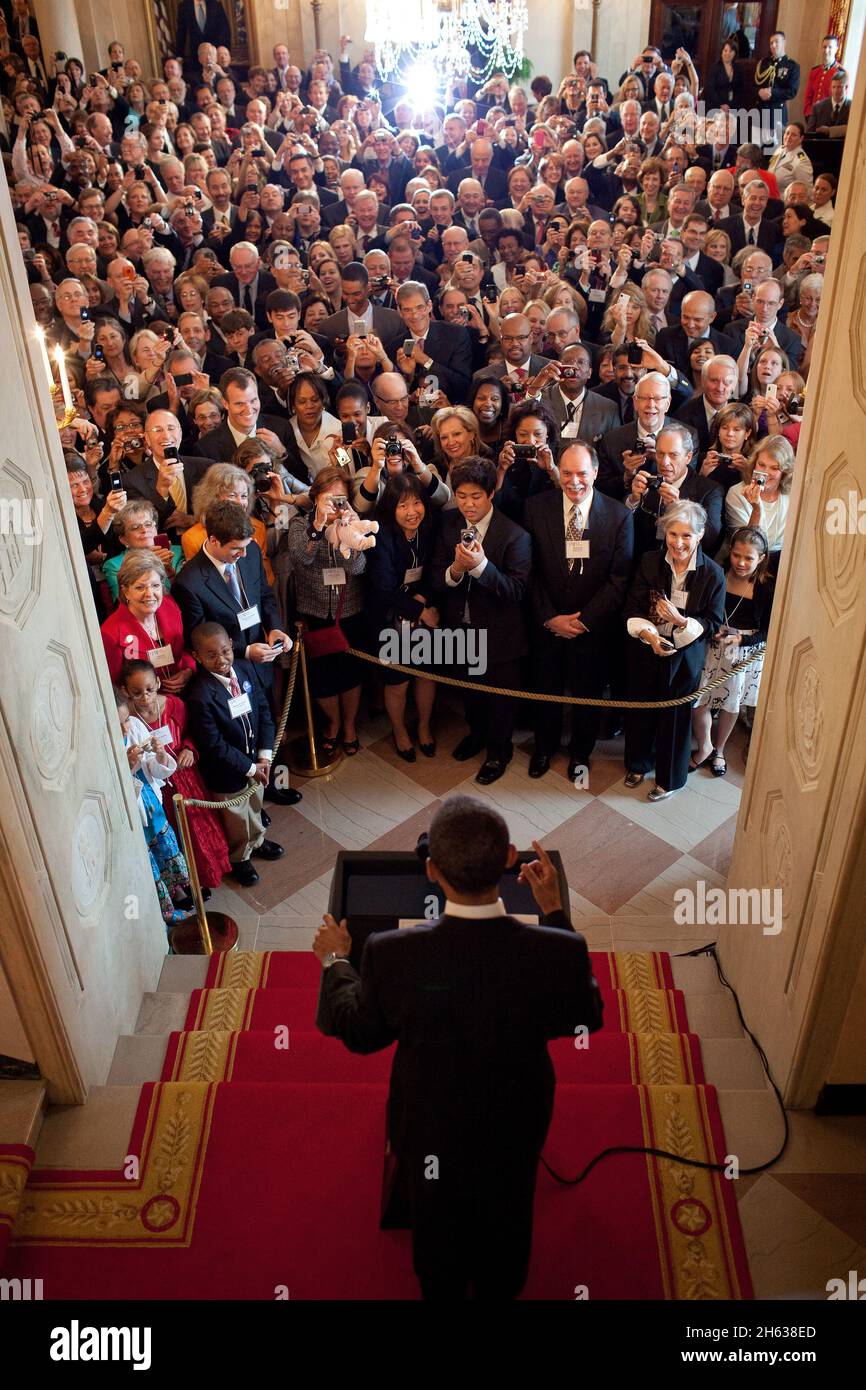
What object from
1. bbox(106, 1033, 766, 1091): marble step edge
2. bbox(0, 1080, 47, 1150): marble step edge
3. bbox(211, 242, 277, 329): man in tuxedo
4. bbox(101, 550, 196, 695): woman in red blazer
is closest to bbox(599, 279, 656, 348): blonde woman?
bbox(211, 242, 277, 329): man in tuxedo

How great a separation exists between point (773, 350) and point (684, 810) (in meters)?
3.00

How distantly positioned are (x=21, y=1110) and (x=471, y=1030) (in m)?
1.81

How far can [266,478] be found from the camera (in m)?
5.84

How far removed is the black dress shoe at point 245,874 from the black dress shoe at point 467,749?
1454 millimetres

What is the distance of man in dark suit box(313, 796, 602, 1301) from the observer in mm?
2625

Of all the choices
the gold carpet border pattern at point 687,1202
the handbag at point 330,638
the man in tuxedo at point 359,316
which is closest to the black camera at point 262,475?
the handbag at point 330,638

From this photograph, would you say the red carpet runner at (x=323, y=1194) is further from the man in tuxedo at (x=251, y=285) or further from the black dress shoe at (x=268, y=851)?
the man in tuxedo at (x=251, y=285)

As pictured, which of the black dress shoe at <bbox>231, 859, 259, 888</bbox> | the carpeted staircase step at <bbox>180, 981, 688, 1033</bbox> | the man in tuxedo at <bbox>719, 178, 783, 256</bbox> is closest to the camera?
the carpeted staircase step at <bbox>180, 981, 688, 1033</bbox>

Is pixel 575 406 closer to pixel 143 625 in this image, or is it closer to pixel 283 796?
pixel 283 796

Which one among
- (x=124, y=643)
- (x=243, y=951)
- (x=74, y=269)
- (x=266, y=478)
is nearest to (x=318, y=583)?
(x=266, y=478)

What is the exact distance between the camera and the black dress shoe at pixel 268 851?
18.6 ft

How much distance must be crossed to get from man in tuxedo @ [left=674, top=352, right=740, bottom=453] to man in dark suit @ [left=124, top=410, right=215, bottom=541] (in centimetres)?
293

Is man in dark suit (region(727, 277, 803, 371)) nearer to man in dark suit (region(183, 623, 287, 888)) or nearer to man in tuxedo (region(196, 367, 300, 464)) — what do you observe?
man in tuxedo (region(196, 367, 300, 464))
